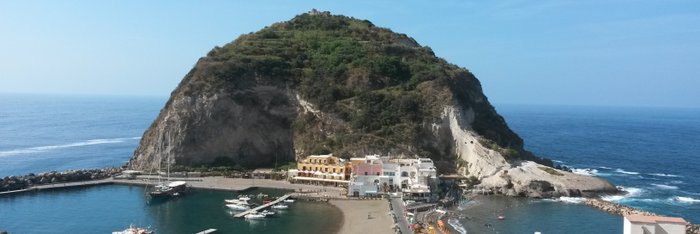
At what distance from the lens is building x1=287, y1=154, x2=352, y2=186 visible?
59.9 meters

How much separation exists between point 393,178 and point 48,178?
36.2m

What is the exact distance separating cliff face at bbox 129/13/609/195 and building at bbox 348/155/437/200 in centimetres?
735

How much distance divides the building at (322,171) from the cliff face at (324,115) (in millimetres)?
4863

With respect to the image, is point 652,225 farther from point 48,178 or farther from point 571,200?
point 48,178

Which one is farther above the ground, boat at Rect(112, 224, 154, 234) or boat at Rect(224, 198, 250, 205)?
boat at Rect(224, 198, 250, 205)

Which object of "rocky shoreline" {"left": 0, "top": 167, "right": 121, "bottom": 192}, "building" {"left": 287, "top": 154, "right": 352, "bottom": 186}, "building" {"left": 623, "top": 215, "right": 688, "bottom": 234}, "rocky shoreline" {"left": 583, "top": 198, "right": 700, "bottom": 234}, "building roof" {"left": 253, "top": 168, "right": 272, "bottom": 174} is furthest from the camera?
"building roof" {"left": 253, "top": 168, "right": 272, "bottom": 174}

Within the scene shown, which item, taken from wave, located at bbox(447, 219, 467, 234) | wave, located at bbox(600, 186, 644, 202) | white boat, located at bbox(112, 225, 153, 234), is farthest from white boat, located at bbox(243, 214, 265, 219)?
wave, located at bbox(600, 186, 644, 202)

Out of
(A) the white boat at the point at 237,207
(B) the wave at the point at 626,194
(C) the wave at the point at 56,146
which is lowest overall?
(A) the white boat at the point at 237,207

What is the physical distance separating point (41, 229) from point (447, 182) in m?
36.7

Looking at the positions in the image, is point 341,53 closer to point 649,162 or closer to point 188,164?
point 188,164

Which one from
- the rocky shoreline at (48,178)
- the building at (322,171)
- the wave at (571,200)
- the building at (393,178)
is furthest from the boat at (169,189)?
the wave at (571,200)

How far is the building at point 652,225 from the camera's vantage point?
24344 millimetres

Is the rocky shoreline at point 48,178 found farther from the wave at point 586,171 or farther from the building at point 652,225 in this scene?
the building at point 652,225

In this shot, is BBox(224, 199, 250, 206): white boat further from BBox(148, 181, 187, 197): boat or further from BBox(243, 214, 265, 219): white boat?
BBox(148, 181, 187, 197): boat
